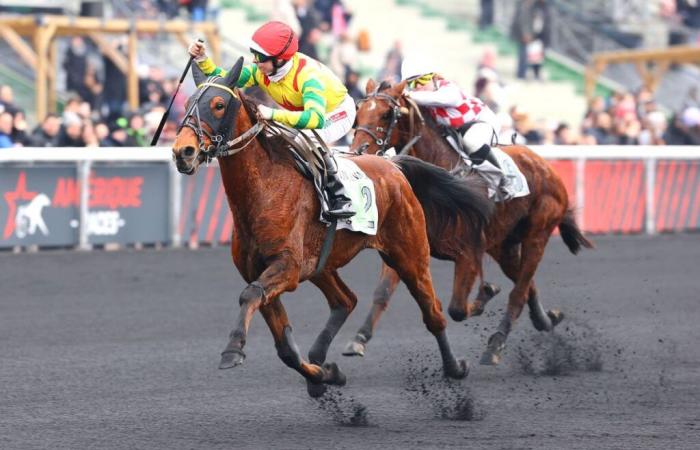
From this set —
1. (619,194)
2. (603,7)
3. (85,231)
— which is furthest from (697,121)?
(85,231)

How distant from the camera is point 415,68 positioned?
877cm

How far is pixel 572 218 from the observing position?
382 inches

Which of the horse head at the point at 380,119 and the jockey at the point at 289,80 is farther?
the horse head at the point at 380,119

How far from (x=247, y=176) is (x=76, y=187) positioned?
7066 mm

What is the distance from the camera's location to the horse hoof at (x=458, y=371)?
7.49m

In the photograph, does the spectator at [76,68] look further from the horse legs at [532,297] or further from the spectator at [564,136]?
the horse legs at [532,297]

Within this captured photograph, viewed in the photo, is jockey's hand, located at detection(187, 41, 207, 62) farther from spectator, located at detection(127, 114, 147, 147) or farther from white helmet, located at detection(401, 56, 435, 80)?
spectator, located at detection(127, 114, 147, 147)

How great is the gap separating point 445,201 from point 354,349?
3.34 feet

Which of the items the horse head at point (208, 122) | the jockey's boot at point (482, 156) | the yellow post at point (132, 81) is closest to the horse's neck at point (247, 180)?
the horse head at point (208, 122)

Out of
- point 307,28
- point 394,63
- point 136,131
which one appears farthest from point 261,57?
point 394,63

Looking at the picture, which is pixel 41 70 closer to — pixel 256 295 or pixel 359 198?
pixel 359 198

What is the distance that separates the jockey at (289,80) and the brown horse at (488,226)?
1.39 metres

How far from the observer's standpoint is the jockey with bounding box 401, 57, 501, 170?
28.5 ft

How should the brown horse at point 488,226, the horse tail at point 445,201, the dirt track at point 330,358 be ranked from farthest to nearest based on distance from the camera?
the brown horse at point 488,226 < the horse tail at point 445,201 < the dirt track at point 330,358
